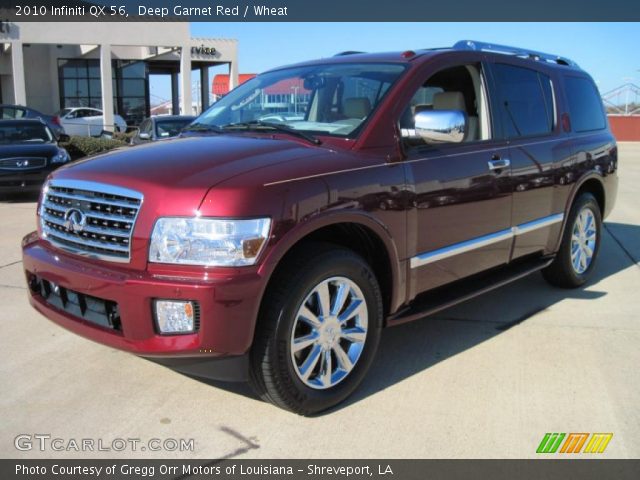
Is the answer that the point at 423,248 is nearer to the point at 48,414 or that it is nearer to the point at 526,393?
the point at 526,393

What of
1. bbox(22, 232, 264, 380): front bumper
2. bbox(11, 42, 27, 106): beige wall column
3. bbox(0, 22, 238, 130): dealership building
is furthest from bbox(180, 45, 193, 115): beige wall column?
bbox(22, 232, 264, 380): front bumper

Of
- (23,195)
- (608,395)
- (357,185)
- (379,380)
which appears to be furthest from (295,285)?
(23,195)

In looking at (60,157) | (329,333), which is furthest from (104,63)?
(329,333)

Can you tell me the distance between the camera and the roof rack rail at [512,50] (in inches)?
183

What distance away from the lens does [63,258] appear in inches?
131

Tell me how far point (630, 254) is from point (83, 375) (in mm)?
6282

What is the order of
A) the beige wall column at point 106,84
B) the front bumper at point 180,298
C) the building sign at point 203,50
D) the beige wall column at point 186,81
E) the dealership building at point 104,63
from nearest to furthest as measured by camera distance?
the front bumper at point 180,298, the dealership building at point 104,63, the beige wall column at point 106,84, the beige wall column at point 186,81, the building sign at point 203,50

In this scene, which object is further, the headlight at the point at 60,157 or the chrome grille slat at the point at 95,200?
the headlight at the point at 60,157

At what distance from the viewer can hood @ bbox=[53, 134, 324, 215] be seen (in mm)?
2955

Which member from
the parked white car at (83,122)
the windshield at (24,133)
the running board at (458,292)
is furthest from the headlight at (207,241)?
the parked white car at (83,122)

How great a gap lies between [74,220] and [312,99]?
1.83 metres

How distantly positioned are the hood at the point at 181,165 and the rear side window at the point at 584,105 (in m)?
3.23

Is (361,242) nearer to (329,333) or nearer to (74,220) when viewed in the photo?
(329,333)

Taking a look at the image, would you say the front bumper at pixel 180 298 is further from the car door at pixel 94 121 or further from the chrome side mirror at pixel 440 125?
the car door at pixel 94 121
